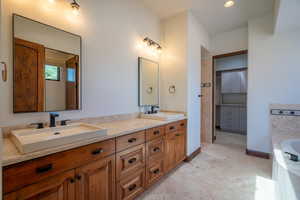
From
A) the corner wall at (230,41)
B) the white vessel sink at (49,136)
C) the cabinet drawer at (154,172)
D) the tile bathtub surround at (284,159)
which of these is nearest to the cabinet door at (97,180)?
the white vessel sink at (49,136)

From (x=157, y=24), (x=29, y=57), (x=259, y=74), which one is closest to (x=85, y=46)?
(x=29, y=57)

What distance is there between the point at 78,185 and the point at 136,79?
1.64 metres

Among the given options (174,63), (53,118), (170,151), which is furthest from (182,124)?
(53,118)

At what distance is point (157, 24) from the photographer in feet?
9.26

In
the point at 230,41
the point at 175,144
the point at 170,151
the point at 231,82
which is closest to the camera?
the point at 170,151

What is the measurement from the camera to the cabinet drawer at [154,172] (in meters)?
1.77

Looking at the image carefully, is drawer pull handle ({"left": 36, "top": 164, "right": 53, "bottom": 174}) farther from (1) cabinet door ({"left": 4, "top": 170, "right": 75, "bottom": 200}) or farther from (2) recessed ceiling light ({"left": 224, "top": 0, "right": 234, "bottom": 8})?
(2) recessed ceiling light ({"left": 224, "top": 0, "right": 234, "bottom": 8})

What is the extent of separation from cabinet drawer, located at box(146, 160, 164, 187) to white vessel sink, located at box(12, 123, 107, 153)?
87 cm

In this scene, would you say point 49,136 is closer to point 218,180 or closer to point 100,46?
point 100,46

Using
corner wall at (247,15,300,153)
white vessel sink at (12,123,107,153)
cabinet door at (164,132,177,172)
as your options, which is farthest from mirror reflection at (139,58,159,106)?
corner wall at (247,15,300,153)

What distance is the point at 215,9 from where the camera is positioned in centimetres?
258

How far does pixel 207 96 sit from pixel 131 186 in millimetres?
2868

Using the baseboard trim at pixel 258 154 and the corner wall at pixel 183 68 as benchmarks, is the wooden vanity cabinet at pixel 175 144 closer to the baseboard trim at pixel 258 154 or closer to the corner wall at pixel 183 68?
the corner wall at pixel 183 68

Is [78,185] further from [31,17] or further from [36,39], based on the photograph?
[31,17]
